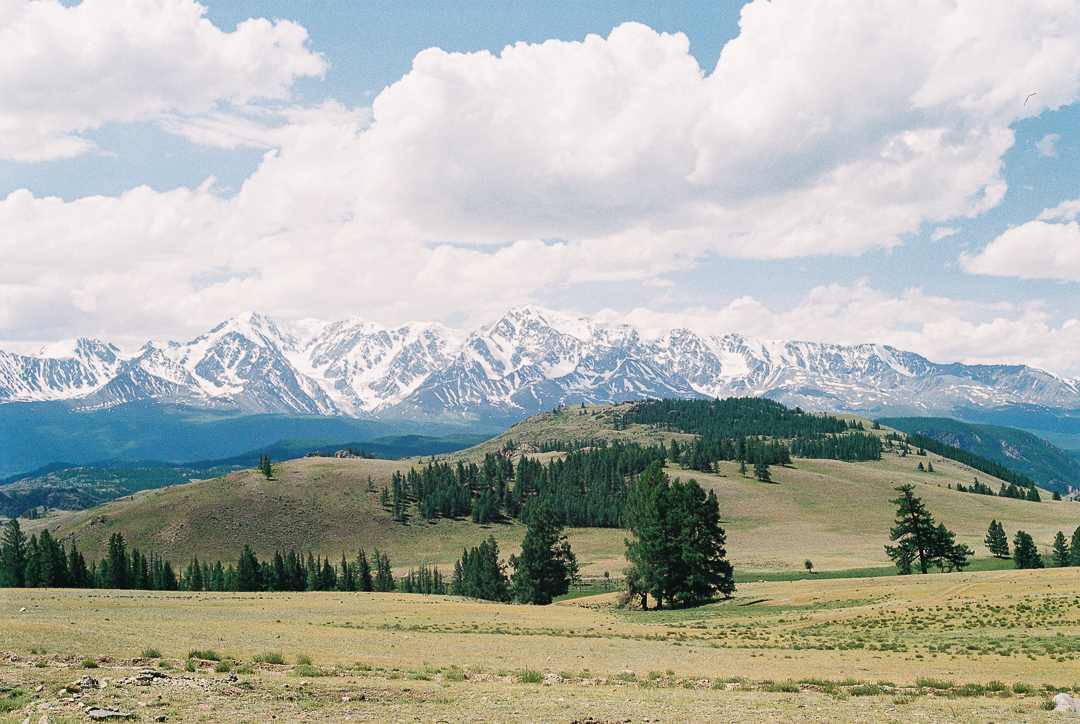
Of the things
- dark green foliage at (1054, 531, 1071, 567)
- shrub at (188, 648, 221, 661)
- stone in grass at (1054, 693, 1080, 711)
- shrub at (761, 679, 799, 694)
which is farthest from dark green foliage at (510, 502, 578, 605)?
dark green foliage at (1054, 531, 1071, 567)

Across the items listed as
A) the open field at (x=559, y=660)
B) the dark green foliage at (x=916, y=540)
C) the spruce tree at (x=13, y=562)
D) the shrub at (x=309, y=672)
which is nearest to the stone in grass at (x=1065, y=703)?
the open field at (x=559, y=660)

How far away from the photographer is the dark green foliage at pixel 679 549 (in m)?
72.4

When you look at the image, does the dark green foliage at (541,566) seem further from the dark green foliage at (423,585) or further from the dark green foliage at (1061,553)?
the dark green foliage at (1061,553)

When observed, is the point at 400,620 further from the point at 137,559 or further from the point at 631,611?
the point at 137,559

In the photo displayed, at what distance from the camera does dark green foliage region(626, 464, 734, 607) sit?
7244 centimetres

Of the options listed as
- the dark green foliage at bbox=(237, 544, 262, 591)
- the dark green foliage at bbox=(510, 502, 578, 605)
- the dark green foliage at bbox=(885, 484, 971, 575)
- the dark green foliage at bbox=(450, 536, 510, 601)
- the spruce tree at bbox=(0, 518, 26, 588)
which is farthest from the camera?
the dark green foliage at bbox=(237, 544, 262, 591)

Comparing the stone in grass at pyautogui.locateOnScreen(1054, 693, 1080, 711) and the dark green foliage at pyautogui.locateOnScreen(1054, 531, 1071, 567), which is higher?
the stone in grass at pyautogui.locateOnScreen(1054, 693, 1080, 711)

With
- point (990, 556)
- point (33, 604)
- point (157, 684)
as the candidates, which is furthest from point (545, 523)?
point (990, 556)

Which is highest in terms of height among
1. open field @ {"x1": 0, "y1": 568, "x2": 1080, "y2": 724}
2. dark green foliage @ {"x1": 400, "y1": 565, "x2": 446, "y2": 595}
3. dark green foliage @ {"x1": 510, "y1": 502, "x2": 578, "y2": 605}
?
open field @ {"x1": 0, "y1": 568, "x2": 1080, "y2": 724}

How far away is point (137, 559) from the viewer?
12862 cm

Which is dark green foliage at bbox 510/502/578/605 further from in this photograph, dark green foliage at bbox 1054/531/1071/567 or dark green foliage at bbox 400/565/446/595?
dark green foliage at bbox 1054/531/1071/567

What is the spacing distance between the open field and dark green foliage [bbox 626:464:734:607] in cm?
1166

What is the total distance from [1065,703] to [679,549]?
174 feet

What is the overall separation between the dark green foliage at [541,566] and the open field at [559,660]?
34712mm
